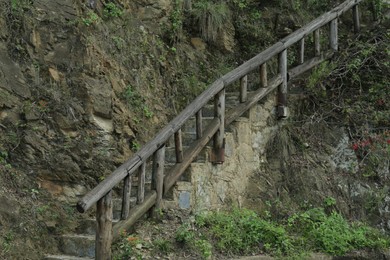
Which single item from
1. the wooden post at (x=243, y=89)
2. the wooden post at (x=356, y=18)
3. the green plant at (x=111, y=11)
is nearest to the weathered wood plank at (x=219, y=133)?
the wooden post at (x=243, y=89)

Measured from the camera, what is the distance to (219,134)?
638 centimetres

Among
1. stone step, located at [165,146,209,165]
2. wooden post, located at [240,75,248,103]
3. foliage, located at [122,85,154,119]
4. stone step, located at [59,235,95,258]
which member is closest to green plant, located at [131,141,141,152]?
foliage, located at [122,85,154,119]

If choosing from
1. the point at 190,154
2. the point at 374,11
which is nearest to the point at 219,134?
the point at 190,154

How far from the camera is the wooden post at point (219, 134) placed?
6.32 metres

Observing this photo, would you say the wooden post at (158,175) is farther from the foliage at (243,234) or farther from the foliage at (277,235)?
the foliage at (243,234)

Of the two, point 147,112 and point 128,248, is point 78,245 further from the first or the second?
point 147,112

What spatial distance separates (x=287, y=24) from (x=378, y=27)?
179 cm

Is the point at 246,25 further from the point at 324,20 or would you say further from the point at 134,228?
the point at 134,228

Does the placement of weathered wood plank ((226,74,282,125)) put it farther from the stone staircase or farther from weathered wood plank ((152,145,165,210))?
weathered wood plank ((152,145,165,210))

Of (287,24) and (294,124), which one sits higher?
(287,24)

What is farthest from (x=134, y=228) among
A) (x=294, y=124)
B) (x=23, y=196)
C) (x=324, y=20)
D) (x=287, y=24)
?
(x=287, y=24)

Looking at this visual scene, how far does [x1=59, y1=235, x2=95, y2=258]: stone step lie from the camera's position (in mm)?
5270

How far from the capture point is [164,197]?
19.0 ft

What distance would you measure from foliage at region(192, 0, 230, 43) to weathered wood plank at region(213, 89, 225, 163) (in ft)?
9.84
